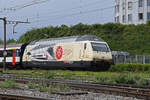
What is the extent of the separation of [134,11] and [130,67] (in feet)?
131

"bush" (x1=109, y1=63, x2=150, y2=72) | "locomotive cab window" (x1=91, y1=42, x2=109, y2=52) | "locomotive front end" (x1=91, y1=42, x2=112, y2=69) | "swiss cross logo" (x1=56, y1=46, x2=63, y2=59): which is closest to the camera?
"locomotive front end" (x1=91, y1=42, x2=112, y2=69)

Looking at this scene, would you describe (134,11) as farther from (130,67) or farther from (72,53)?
(72,53)

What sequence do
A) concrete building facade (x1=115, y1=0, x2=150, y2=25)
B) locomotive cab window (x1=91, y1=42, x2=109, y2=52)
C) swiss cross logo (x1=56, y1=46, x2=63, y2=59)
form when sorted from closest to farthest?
locomotive cab window (x1=91, y1=42, x2=109, y2=52) < swiss cross logo (x1=56, y1=46, x2=63, y2=59) < concrete building facade (x1=115, y1=0, x2=150, y2=25)

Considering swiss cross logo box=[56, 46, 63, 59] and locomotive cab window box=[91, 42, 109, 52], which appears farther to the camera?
swiss cross logo box=[56, 46, 63, 59]

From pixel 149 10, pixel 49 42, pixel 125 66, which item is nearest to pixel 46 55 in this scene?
pixel 49 42

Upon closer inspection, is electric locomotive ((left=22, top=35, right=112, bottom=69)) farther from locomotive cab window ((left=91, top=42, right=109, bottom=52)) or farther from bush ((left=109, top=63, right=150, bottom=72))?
bush ((left=109, top=63, right=150, bottom=72))

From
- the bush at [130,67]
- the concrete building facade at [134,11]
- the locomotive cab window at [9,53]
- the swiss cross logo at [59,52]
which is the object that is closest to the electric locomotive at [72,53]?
the swiss cross logo at [59,52]

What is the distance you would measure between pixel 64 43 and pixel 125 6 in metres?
43.4

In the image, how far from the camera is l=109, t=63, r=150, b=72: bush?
31.3 meters

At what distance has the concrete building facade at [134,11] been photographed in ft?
226

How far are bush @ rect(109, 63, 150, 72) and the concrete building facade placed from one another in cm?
3781

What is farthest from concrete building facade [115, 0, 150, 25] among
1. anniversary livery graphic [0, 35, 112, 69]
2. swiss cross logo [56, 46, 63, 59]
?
swiss cross logo [56, 46, 63, 59]

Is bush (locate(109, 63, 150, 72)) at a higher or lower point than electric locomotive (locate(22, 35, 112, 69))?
lower

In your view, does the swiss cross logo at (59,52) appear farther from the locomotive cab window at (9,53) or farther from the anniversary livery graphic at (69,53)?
the locomotive cab window at (9,53)
